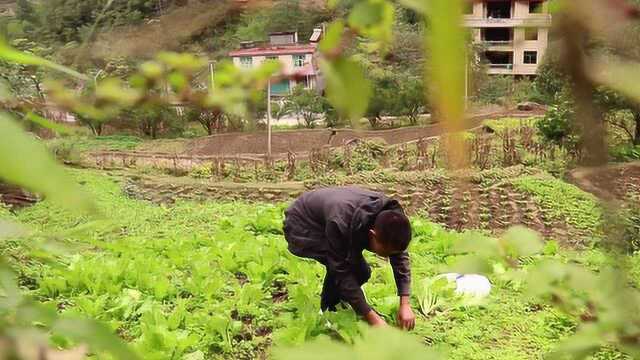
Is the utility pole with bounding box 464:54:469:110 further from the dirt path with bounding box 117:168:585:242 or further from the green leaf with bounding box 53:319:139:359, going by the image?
the dirt path with bounding box 117:168:585:242

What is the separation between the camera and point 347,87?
360 millimetres

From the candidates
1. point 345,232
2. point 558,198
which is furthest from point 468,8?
point 558,198

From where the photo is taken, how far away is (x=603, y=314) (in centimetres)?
45

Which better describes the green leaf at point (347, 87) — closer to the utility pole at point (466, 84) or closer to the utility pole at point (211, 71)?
the utility pole at point (466, 84)

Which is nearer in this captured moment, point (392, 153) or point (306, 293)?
point (306, 293)

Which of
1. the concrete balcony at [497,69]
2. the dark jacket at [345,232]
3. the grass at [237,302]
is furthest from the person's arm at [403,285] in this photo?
the concrete balcony at [497,69]

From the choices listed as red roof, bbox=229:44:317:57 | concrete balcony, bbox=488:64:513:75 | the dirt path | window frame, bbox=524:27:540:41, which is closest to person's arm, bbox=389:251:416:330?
the dirt path

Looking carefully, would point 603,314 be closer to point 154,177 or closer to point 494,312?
point 494,312

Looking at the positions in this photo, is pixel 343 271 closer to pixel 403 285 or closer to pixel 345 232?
pixel 345 232

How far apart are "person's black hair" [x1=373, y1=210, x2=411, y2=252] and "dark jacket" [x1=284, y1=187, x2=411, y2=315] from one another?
18cm

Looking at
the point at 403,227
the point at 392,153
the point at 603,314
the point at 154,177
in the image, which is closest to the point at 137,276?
the point at 403,227

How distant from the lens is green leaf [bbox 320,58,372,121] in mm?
349

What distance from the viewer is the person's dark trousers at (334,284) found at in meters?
3.24

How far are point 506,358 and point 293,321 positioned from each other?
42.9 inches
